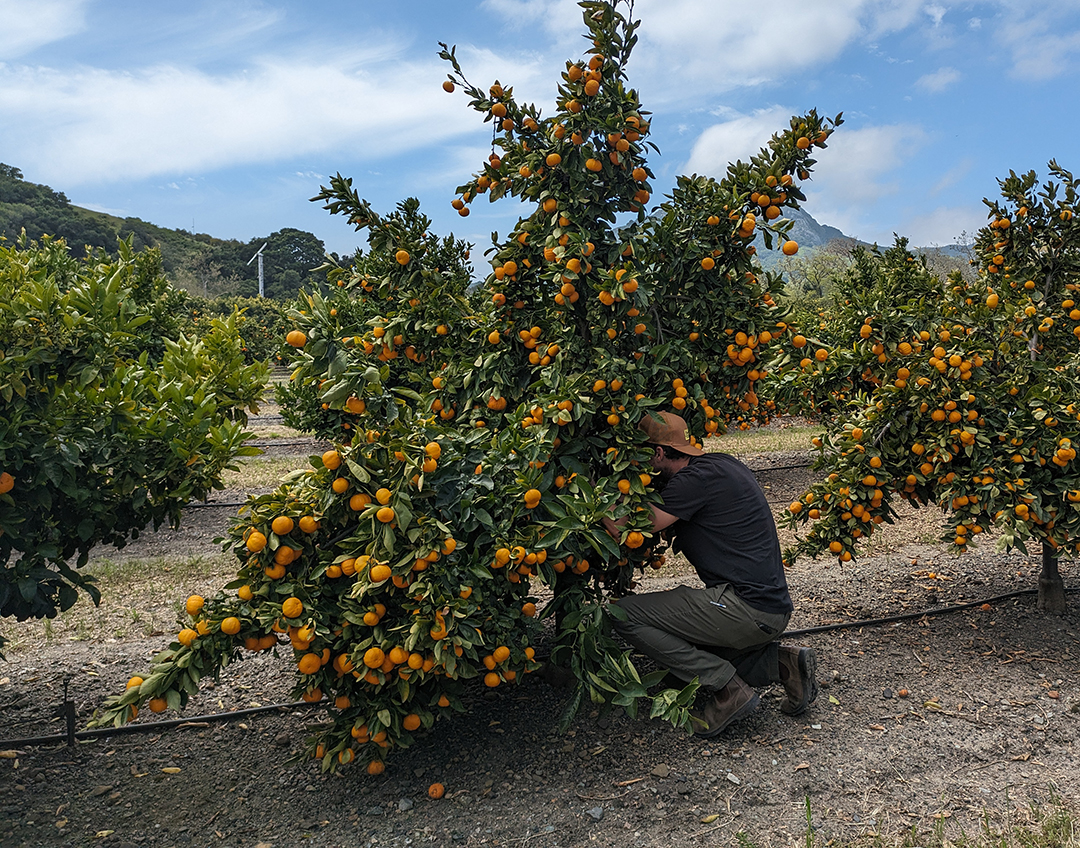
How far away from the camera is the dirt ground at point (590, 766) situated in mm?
2584

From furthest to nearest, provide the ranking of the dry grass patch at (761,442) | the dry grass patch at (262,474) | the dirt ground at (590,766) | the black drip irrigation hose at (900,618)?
the dry grass patch at (761,442) < the dry grass patch at (262,474) < the black drip irrigation hose at (900,618) < the dirt ground at (590,766)

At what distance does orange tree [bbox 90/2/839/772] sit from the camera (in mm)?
2473

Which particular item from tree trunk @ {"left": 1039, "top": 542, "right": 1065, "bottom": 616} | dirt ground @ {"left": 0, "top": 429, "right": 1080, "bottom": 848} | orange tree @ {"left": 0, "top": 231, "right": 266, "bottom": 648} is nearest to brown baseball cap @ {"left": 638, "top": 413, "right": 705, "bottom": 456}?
dirt ground @ {"left": 0, "top": 429, "right": 1080, "bottom": 848}

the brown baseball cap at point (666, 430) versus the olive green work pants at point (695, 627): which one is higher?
the brown baseball cap at point (666, 430)

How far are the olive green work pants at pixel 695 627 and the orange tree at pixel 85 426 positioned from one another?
1769 mm

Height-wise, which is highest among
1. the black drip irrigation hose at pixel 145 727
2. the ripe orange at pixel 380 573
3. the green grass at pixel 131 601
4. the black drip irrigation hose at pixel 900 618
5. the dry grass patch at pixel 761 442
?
the ripe orange at pixel 380 573

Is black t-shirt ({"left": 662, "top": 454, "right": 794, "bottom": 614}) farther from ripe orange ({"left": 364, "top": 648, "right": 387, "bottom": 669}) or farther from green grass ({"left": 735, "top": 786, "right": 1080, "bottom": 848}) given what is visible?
ripe orange ({"left": 364, "top": 648, "right": 387, "bottom": 669})

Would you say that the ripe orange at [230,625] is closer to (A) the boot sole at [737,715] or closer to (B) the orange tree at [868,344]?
(A) the boot sole at [737,715]

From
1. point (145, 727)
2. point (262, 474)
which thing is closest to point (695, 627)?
point (145, 727)

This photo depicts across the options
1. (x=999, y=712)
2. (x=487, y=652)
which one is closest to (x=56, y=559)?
(x=487, y=652)

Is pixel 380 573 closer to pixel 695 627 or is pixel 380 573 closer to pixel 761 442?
pixel 695 627

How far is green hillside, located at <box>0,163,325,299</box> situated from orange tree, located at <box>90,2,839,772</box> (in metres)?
36.4

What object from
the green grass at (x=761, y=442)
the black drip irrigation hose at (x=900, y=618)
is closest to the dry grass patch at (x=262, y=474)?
the green grass at (x=761, y=442)

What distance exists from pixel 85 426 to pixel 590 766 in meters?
2.25
